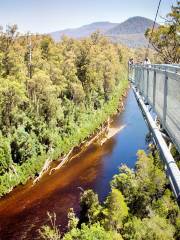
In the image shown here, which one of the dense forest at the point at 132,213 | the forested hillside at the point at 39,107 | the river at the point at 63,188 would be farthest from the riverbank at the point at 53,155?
the dense forest at the point at 132,213

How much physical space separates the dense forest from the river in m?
1.51

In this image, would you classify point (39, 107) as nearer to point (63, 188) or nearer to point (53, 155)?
point (53, 155)

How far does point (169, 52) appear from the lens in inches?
1128

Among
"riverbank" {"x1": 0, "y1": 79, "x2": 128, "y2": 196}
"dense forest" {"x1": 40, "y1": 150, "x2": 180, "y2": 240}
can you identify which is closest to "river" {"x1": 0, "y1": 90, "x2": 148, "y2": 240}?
"riverbank" {"x1": 0, "y1": 79, "x2": 128, "y2": 196}

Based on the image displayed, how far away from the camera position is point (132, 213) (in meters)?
23.6

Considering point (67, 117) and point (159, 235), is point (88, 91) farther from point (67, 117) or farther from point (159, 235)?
point (159, 235)

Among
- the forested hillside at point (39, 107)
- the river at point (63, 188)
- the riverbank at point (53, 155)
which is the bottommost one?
the river at point (63, 188)

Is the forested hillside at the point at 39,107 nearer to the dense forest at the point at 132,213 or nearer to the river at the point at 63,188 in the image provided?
the river at the point at 63,188

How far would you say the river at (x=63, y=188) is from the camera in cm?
2577

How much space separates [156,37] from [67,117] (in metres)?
19.0

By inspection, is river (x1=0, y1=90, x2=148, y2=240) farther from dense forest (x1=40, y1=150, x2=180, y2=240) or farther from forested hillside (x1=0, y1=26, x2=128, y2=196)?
forested hillside (x1=0, y1=26, x2=128, y2=196)

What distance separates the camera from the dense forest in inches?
774

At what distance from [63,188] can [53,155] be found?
730 cm

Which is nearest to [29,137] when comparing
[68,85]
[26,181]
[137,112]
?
[26,181]
